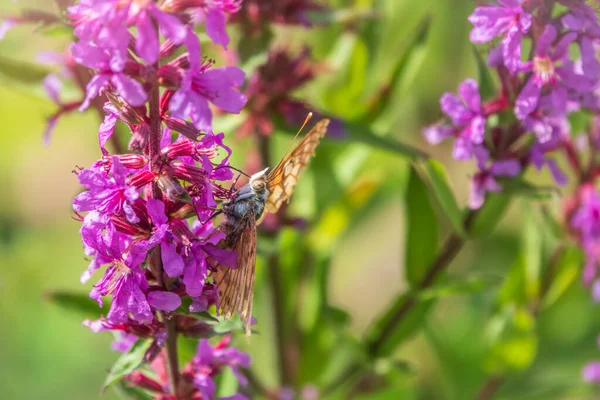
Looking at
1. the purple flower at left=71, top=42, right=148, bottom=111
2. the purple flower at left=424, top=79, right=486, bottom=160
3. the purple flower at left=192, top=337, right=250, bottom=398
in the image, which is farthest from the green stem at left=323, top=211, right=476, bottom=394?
the purple flower at left=71, top=42, right=148, bottom=111

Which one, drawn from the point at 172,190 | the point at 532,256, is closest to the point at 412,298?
the point at 532,256

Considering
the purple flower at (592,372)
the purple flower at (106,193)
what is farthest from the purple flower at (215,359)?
the purple flower at (592,372)

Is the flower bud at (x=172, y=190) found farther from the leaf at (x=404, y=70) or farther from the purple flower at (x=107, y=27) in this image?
the leaf at (x=404, y=70)

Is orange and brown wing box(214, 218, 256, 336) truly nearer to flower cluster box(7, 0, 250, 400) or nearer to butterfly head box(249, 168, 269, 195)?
flower cluster box(7, 0, 250, 400)

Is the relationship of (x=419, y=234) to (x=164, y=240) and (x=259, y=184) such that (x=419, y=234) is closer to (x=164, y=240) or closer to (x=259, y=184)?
(x=259, y=184)

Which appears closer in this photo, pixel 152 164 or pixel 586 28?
pixel 152 164

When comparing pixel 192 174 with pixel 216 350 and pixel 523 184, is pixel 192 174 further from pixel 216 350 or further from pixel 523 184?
pixel 523 184
